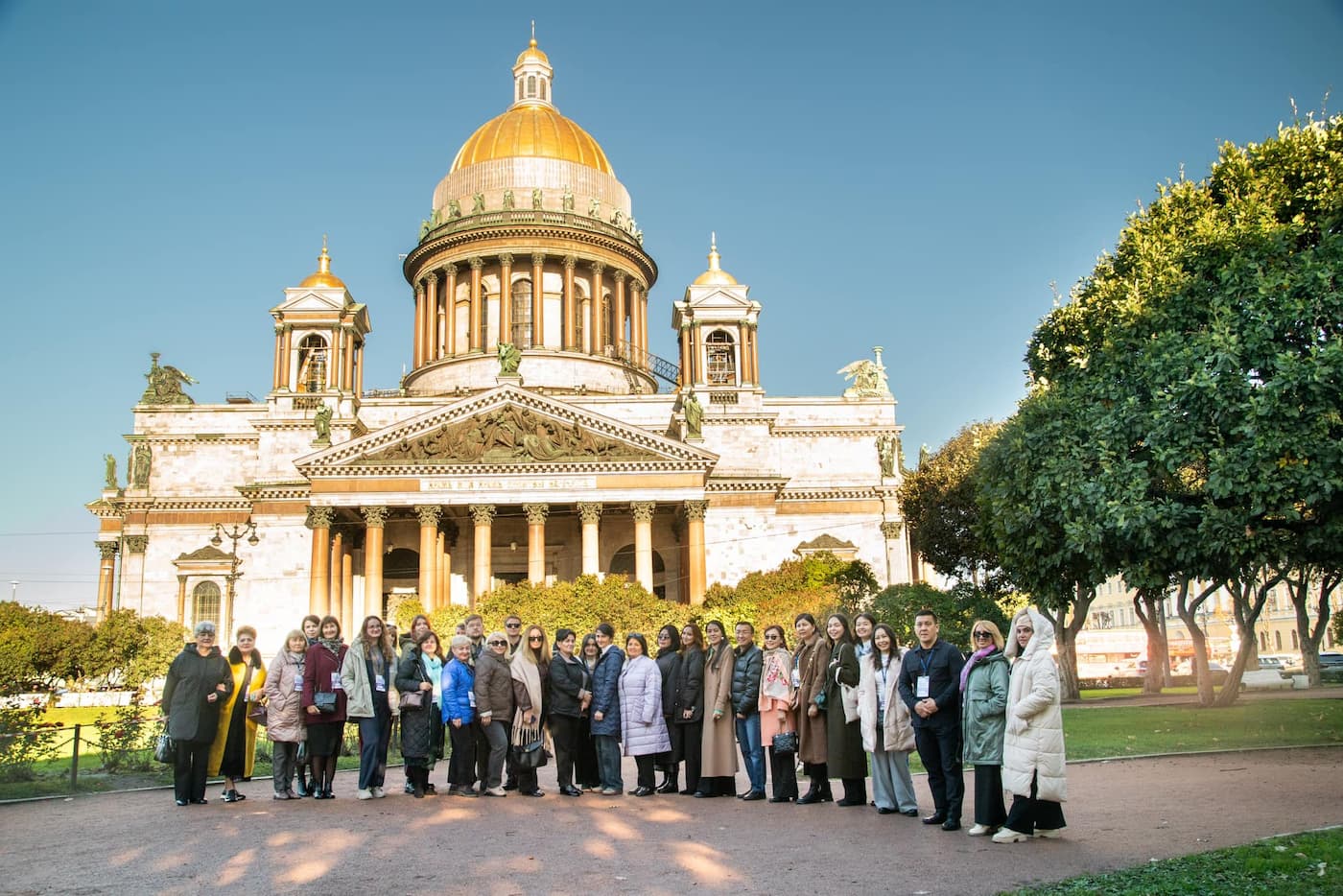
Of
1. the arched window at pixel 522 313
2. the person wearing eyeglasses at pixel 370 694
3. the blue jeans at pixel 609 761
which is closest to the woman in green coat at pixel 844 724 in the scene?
the blue jeans at pixel 609 761

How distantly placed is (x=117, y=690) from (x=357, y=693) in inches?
1252

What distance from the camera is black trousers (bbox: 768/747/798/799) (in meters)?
13.6

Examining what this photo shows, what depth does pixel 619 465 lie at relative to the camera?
4422cm

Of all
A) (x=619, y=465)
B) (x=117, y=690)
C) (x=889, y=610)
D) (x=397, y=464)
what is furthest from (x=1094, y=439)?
(x=117, y=690)

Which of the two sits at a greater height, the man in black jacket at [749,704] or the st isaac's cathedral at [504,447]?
the st isaac's cathedral at [504,447]

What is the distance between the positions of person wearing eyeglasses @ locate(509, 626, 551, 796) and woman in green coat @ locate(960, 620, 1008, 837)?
18.5 feet

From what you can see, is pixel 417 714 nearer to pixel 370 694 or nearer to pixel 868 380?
pixel 370 694

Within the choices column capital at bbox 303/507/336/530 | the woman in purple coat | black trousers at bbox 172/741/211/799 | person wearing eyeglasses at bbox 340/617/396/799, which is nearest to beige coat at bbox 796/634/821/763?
the woman in purple coat

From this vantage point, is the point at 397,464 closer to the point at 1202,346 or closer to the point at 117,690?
the point at 117,690

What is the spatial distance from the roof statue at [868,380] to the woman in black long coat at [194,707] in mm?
42563

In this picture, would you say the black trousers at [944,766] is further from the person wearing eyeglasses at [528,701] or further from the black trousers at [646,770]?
the person wearing eyeglasses at [528,701]

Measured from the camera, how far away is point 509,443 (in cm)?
4431

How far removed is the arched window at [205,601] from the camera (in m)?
48.4

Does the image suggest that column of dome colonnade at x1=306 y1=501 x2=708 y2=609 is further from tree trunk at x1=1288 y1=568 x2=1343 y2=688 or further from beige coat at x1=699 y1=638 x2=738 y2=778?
Answer: beige coat at x1=699 y1=638 x2=738 y2=778
